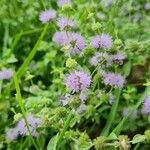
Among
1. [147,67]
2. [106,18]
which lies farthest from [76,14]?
[147,67]

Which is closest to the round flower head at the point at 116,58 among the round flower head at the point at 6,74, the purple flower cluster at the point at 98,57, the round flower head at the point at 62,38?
the purple flower cluster at the point at 98,57

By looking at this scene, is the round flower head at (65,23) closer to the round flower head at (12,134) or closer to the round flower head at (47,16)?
the round flower head at (47,16)

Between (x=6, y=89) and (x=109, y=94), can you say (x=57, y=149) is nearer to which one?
(x=109, y=94)

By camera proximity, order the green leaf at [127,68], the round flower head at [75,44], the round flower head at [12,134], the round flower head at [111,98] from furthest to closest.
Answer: the green leaf at [127,68], the round flower head at [12,134], the round flower head at [111,98], the round flower head at [75,44]

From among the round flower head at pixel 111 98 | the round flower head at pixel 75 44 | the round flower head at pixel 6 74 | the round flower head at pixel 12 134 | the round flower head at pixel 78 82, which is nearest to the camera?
the round flower head at pixel 78 82

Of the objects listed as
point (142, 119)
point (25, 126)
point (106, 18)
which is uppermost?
point (106, 18)

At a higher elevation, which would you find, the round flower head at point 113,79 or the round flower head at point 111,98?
the round flower head at point 113,79

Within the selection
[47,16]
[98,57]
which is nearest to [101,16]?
[47,16]

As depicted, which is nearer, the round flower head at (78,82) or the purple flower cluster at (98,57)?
the round flower head at (78,82)
